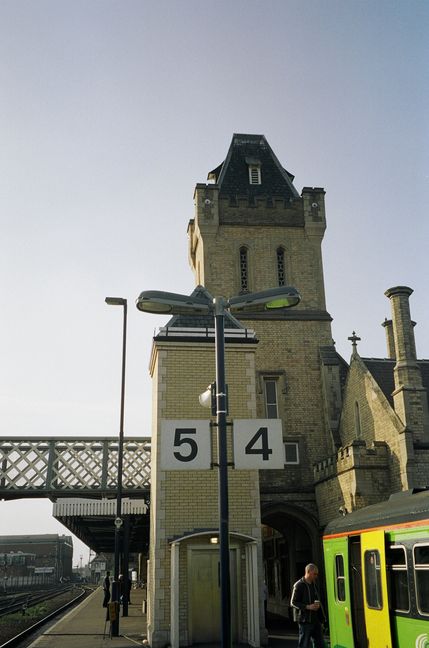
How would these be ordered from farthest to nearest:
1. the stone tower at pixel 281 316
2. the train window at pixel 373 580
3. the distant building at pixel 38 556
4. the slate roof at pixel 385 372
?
the distant building at pixel 38 556 < the stone tower at pixel 281 316 < the slate roof at pixel 385 372 < the train window at pixel 373 580

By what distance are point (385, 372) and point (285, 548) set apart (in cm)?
851

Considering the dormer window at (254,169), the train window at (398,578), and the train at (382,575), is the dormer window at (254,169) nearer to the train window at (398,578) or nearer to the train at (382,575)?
the train at (382,575)

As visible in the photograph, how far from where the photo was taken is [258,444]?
984 cm

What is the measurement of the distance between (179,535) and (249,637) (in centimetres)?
296

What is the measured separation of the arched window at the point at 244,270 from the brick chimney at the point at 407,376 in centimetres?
763

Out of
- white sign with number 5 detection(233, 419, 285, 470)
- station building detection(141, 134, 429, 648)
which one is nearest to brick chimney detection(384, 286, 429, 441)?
station building detection(141, 134, 429, 648)

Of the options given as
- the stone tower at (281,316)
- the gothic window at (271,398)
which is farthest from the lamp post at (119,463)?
the gothic window at (271,398)

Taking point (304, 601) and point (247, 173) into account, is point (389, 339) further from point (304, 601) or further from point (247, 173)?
point (304, 601)

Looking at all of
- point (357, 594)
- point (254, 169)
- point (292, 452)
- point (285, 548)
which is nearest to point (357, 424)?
point (292, 452)

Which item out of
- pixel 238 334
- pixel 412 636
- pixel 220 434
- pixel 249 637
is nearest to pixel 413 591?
pixel 412 636

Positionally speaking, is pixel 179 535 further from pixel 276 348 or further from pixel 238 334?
pixel 276 348

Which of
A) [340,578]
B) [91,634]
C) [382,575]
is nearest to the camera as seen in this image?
[382,575]

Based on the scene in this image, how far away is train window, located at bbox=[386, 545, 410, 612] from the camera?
29.5ft

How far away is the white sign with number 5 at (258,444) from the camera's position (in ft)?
31.9
